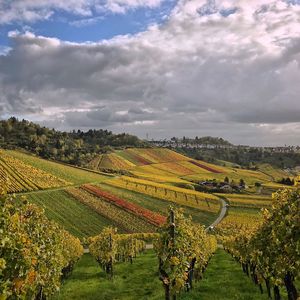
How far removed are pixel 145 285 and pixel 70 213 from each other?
211ft

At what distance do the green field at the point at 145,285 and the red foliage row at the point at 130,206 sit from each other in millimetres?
44625

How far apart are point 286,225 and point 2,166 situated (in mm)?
123392

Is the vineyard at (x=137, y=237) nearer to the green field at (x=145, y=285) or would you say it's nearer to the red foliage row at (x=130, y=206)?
the green field at (x=145, y=285)

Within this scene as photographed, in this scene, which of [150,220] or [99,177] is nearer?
[150,220]

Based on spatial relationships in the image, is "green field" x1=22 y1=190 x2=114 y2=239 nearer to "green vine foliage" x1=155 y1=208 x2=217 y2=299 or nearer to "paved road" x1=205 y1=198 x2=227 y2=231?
"paved road" x1=205 y1=198 x2=227 y2=231

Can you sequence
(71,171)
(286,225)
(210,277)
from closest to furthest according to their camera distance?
(286,225) < (210,277) < (71,171)

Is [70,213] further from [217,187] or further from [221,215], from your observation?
[217,187]

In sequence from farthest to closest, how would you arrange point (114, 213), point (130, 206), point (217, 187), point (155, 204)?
point (217, 187) → point (155, 204) → point (130, 206) → point (114, 213)

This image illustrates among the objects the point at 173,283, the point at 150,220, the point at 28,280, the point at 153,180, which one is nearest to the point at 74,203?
the point at 150,220

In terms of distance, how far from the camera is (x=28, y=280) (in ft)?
54.4

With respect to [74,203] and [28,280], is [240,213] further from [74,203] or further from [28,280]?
[28,280]

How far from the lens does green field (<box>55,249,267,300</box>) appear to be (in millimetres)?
37219

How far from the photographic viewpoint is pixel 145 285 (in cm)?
4503

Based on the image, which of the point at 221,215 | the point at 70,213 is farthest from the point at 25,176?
the point at 221,215
